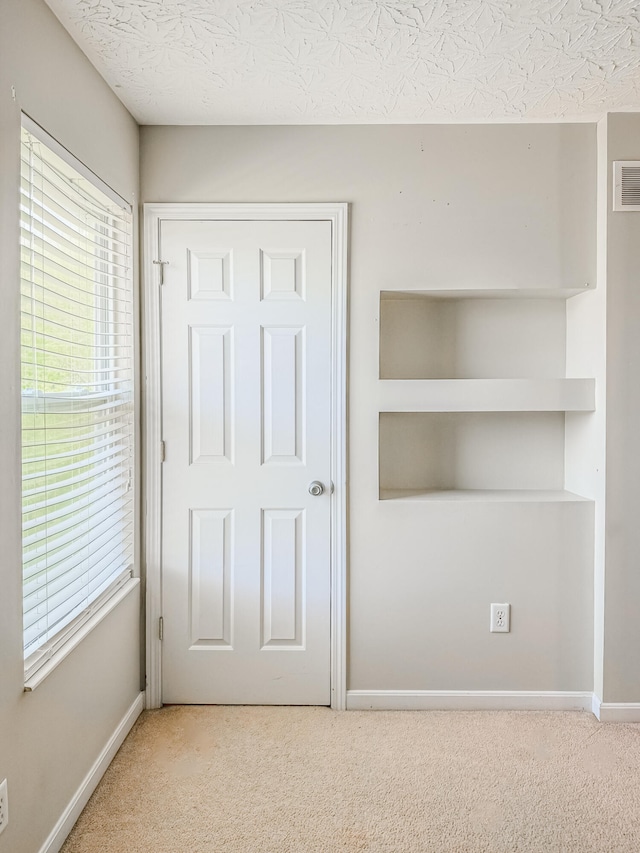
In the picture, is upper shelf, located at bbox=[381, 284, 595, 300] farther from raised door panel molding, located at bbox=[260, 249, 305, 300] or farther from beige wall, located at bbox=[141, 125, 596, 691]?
raised door panel molding, located at bbox=[260, 249, 305, 300]

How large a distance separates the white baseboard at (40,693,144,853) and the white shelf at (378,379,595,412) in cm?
164

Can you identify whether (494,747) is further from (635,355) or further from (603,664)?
(635,355)

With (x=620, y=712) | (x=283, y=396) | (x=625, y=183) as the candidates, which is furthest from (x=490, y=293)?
(x=620, y=712)

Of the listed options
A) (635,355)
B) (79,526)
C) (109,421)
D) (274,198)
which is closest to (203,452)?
(109,421)

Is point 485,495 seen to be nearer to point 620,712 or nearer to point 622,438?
point 622,438

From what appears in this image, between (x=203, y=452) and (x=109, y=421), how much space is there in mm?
445

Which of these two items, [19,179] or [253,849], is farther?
[253,849]

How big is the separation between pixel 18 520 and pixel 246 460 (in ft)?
3.73

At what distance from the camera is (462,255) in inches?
101

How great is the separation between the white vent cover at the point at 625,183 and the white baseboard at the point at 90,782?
9.16 feet

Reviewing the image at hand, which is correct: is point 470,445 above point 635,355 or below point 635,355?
below

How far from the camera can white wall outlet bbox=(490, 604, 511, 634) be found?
2.61 meters

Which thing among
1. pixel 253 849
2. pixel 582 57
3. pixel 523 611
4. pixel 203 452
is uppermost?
pixel 582 57

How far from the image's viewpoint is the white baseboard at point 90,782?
1.80 meters
